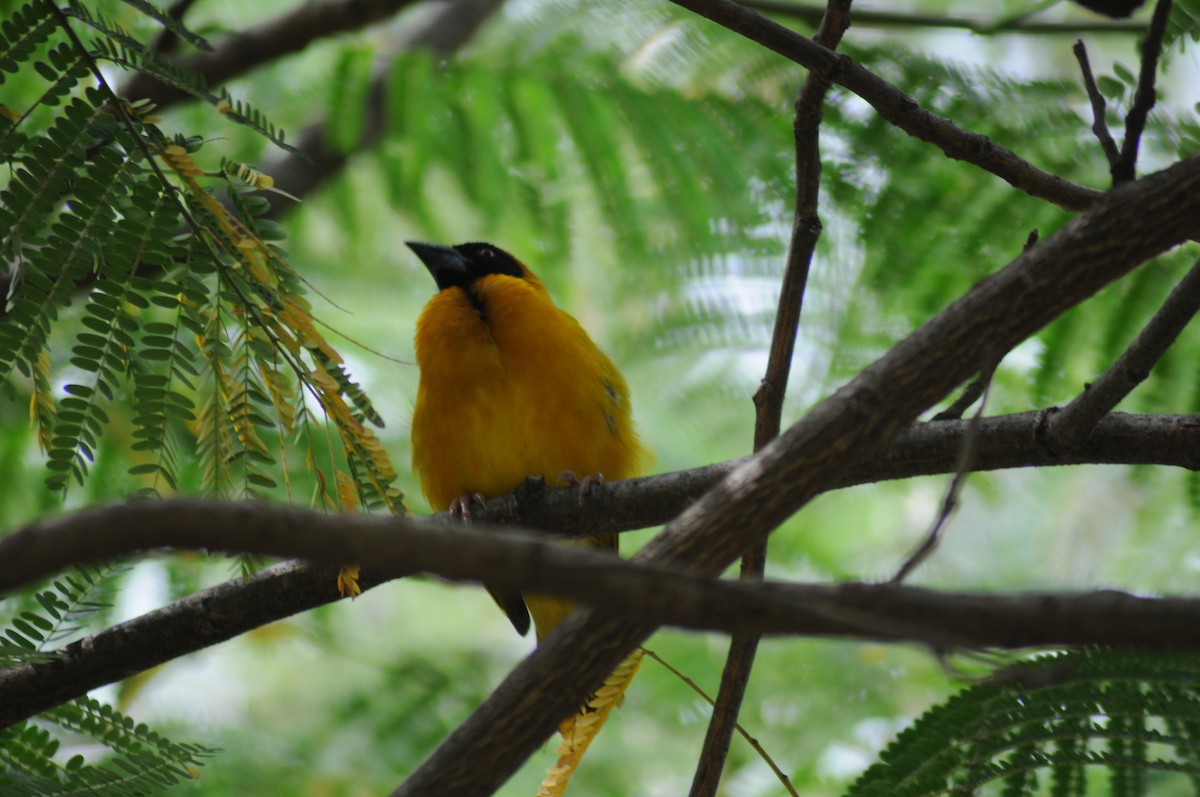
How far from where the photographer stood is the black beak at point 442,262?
16.3 feet

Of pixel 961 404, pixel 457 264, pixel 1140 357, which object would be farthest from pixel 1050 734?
pixel 457 264

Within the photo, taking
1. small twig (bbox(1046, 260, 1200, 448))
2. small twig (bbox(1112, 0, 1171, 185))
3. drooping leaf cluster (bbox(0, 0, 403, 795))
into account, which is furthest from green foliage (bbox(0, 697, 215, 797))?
small twig (bbox(1112, 0, 1171, 185))

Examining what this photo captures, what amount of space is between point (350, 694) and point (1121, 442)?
14.9 feet

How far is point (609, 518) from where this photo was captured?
3.03 metres

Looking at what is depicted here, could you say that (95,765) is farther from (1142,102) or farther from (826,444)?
(1142,102)

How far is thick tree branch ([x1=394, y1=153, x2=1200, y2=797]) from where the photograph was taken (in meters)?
1.82

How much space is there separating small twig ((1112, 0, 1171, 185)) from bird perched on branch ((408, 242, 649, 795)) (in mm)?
2110

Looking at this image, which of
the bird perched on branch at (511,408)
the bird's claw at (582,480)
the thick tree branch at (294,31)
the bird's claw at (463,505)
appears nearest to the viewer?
the bird's claw at (582,480)

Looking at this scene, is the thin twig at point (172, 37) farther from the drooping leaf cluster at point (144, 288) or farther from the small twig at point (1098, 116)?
the small twig at point (1098, 116)

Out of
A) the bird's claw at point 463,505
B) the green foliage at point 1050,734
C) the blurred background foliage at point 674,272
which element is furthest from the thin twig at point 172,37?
the green foliage at point 1050,734

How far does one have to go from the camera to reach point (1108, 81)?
9.44 feet

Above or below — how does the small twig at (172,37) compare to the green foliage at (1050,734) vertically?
above

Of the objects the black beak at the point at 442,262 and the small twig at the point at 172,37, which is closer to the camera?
the small twig at the point at 172,37

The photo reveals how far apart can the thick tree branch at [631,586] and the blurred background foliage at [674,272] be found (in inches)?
104
